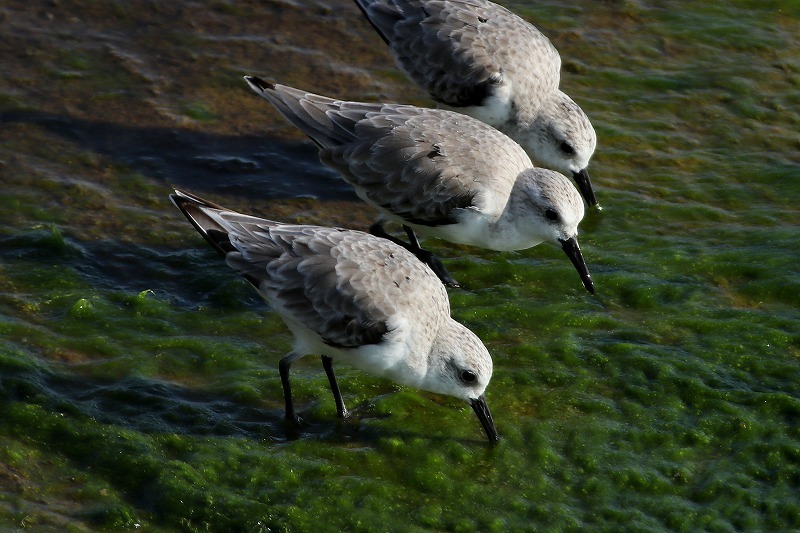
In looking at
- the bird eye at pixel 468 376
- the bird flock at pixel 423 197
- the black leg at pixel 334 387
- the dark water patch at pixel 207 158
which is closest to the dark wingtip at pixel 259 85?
the bird flock at pixel 423 197

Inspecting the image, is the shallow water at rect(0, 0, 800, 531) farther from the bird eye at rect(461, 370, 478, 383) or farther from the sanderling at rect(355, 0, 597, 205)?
the sanderling at rect(355, 0, 597, 205)

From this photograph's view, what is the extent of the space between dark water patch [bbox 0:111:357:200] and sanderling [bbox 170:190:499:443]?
90.8 inches

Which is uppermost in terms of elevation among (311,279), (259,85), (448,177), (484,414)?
(259,85)

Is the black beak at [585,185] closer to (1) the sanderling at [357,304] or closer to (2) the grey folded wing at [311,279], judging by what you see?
(1) the sanderling at [357,304]

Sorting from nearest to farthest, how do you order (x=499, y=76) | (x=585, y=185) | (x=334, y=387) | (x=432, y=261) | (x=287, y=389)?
(x=287, y=389) < (x=334, y=387) < (x=432, y=261) < (x=499, y=76) < (x=585, y=185)

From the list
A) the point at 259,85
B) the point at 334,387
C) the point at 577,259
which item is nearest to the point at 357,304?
the point at 334,387

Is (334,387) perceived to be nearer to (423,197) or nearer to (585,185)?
(423,197)

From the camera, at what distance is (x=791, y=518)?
21.6ft

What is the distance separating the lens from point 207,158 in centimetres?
980

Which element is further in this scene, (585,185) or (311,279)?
(585,185)

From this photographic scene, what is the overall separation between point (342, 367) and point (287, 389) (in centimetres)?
92

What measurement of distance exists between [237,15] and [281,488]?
6317 mm

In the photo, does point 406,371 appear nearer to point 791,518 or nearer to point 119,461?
point 119,461

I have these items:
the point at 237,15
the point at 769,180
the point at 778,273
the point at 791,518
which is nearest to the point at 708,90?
the point at 769,180
